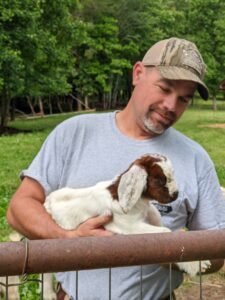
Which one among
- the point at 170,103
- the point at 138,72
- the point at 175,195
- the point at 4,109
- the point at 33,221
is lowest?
the point at 4,109

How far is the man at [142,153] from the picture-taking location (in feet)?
7.94

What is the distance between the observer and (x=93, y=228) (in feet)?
7.53

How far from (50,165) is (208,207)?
727 mm

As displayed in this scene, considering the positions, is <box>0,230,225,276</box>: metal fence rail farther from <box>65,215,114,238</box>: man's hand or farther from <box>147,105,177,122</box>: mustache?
<box>147,105,177,122</box>: mustache

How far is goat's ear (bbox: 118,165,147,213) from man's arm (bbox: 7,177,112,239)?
4.5 inches

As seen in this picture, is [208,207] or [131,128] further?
[131,128]

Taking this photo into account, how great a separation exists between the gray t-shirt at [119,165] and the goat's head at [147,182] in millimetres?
88

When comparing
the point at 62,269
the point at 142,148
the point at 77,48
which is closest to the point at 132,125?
the point at 142,148

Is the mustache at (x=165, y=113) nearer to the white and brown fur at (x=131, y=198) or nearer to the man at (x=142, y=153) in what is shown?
the man at (x=142, y=153)

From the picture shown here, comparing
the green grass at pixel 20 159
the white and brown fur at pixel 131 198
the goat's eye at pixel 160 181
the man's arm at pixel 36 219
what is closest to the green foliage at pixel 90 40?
the green grass at pixel 20 159

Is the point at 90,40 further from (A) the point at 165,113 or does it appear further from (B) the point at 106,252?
(B) the point at 106,252

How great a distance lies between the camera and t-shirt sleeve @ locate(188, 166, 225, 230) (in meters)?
2.46

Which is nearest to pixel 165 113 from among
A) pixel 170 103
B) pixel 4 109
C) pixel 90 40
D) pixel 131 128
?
pixel 170 103

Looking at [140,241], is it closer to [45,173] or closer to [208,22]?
[45,173]
